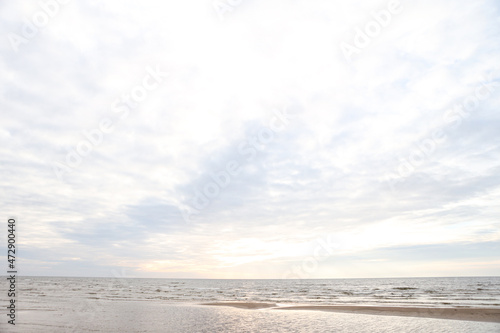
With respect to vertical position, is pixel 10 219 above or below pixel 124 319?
above

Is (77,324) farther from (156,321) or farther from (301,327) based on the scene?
(301,327)

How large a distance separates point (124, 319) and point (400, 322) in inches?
819

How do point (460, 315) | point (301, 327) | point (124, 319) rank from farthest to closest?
point (460, 315)
point (124, 319)
point (301, 327)

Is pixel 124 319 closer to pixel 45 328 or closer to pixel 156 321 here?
pixel 156 321

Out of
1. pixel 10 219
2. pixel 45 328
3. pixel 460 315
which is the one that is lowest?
pixel 460 315

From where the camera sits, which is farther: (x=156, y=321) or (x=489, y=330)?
(x=156, y=321)

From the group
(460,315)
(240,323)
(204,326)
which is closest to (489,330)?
(460,315)

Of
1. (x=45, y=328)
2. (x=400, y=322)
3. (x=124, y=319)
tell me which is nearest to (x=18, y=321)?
(x=45, y=328)

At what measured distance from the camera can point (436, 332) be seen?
1919 centimetres

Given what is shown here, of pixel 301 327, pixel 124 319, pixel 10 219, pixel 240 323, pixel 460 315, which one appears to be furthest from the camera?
pixel 460 315

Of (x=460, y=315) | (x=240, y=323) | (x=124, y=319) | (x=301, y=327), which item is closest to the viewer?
(x=301, y=327)

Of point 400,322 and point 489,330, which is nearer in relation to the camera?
point 489,330

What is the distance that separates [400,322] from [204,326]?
14319 millimetres

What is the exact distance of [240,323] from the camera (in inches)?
898
